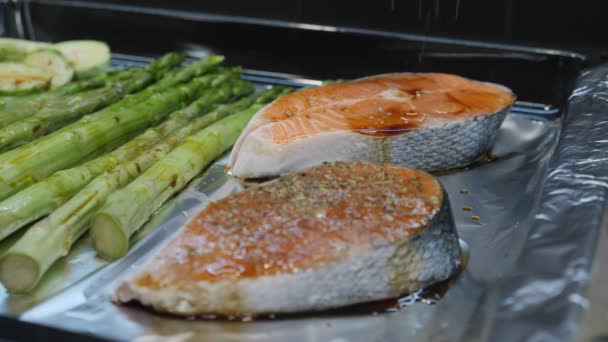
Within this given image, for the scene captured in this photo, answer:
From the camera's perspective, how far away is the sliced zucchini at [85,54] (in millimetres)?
4996

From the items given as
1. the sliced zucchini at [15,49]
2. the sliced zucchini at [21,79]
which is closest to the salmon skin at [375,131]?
the sliced zucchini at [21,79]

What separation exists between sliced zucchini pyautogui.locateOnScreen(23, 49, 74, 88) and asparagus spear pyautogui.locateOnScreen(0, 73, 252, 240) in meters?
1.11

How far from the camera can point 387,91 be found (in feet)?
12.3

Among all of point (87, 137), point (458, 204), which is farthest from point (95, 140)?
point (458, 204)

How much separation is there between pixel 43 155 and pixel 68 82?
4.88 feet

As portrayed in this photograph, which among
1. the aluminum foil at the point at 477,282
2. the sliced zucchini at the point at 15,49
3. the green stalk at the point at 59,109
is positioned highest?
the sliced zucchini at the point at 15,49

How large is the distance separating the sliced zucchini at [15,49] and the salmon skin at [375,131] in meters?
2.21

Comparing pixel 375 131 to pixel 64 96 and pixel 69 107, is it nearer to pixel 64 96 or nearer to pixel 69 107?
pixel 69 107

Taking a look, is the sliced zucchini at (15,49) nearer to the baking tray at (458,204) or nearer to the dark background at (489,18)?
the baking tray at (458,204)

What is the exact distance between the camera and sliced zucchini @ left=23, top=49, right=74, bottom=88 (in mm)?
4732

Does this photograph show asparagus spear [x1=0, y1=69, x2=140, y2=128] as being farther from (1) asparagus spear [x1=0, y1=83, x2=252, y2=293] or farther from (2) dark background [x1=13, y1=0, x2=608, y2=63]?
(2) dark background [x1=13, y1=0, x2=608, y2=63]

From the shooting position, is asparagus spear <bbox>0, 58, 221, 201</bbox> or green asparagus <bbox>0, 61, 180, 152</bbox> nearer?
asparagus spear <bbox>0, 58, 221, 201</bbox>

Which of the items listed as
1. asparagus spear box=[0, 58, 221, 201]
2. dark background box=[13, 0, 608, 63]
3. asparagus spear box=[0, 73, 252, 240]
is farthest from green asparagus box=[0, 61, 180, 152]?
dark background box=[13, 0, 608, 63]

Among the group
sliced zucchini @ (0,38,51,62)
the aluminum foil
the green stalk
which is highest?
sliced zucchini @ (0,38,51,62)
